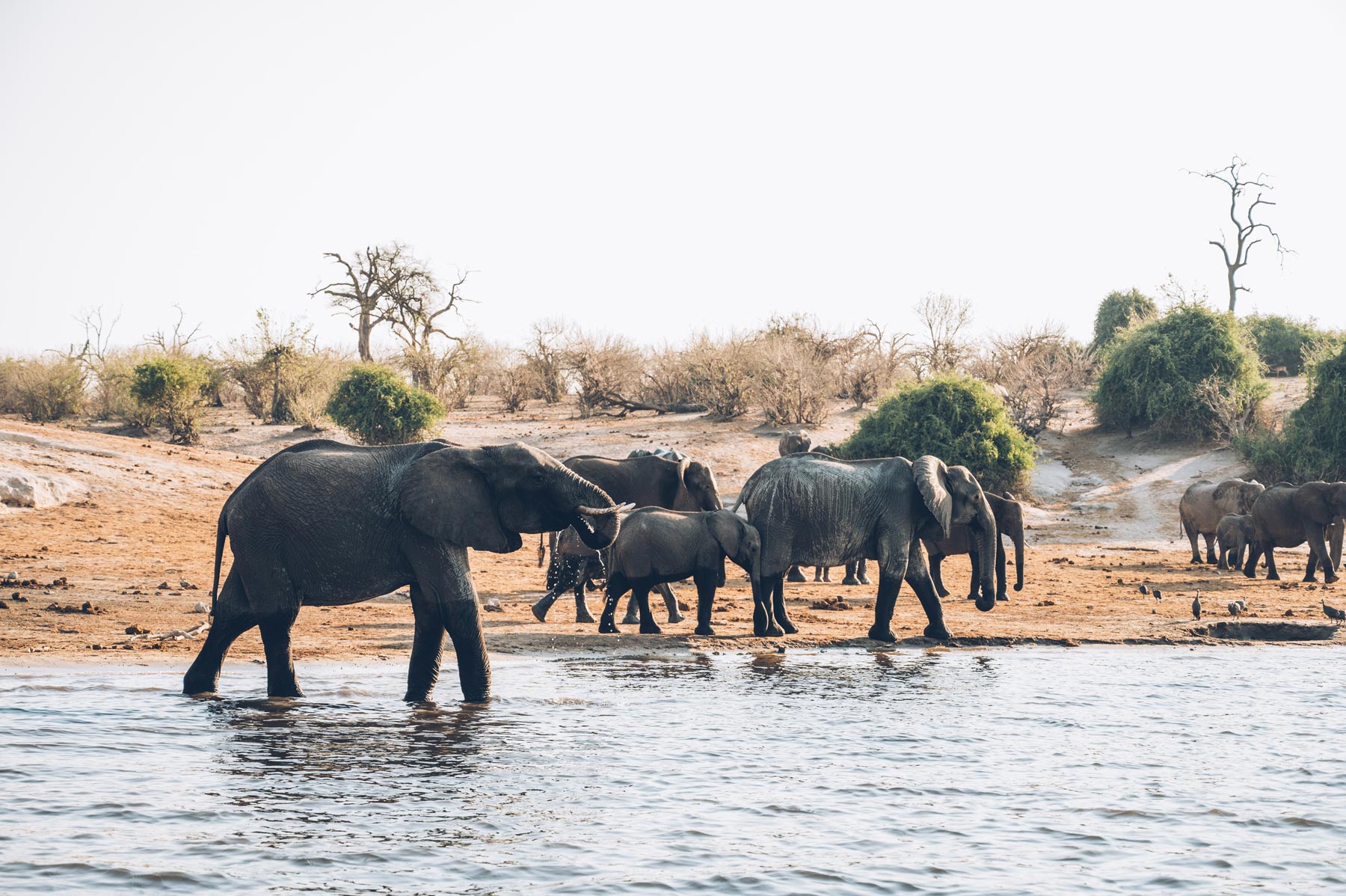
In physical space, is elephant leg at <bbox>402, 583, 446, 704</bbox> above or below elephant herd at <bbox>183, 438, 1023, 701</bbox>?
below

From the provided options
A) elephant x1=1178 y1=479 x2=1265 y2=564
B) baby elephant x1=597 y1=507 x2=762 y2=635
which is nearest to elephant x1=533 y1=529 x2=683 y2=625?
baby elephant x1=597 y1=507 x2=762 y2=635

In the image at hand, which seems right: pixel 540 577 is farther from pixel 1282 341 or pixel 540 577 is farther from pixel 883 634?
pixel 1282 341

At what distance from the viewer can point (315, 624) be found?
14.1 m

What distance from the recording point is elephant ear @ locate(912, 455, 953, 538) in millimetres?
13656

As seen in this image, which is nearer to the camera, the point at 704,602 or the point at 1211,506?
the point at 704,602

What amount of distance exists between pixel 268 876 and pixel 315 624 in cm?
786

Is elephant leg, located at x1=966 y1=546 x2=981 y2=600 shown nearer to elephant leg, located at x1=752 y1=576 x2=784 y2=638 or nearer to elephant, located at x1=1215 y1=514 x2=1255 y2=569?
elephant leg, located at x1=752 y1=576 x2=784 y2=638

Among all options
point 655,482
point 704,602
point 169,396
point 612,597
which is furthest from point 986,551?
point 169,396

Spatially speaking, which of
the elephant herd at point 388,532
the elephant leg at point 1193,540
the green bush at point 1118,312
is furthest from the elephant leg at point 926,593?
the green bush at point 1118,312

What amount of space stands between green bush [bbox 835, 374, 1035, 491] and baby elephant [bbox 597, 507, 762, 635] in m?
15.4

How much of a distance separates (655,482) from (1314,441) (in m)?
20.0

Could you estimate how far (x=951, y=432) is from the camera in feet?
96.0

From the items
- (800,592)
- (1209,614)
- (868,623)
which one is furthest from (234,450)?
(1209,614)

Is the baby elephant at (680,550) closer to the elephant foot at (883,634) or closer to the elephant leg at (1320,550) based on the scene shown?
the elephant foot at (883,634)
